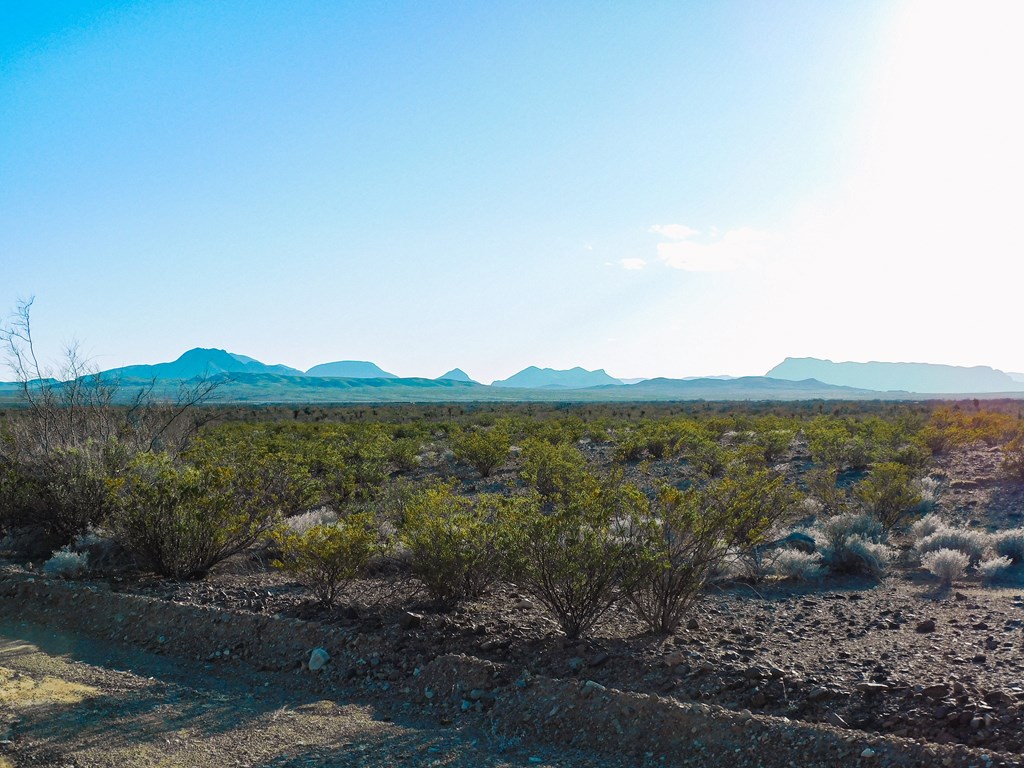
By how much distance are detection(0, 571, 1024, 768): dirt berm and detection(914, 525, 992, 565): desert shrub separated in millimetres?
6650

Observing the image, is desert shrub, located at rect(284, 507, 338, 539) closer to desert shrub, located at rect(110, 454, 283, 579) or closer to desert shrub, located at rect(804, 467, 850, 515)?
desert shrub, located at rect(110, 454, 283, 579)

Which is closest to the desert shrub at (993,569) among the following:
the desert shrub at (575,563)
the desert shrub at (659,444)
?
the desert shrub at (575,563)

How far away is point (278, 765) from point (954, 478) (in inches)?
705

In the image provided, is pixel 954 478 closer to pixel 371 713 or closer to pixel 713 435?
pixel 713 435

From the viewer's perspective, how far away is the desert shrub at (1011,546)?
10.6 metres

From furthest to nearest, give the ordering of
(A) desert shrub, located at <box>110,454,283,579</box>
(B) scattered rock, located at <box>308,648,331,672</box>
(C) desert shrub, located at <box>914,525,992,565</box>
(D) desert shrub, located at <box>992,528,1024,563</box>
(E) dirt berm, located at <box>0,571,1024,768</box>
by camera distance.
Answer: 1. (D) desert shrub, located at <box>992,528,1024,563</box>
2. (C) desert shrub, located at <box>914,525,992,565</box>
3. (A) desert shrub, located at <box>110,454,283,579</box>
4. (B) scattered rock, located at <box>308,648,331,672</box>
5. (E) dirt berm, located at <box>0,571,1024,768</box>

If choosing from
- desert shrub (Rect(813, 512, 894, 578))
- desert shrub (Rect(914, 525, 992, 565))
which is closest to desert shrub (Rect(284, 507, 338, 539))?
desert shrub (Rect(813, 512, 894, 578))

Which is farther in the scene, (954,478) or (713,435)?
(713,435)

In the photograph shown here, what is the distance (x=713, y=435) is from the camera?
29656 mm

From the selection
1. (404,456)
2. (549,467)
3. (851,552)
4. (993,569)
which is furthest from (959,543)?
(404,456)

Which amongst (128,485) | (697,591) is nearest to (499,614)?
(697,591)

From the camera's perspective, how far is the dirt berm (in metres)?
4.73

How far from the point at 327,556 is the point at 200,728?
2.50 metres

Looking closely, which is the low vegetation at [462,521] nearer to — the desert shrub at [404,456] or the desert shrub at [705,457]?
the desert shrub at [705,457]
